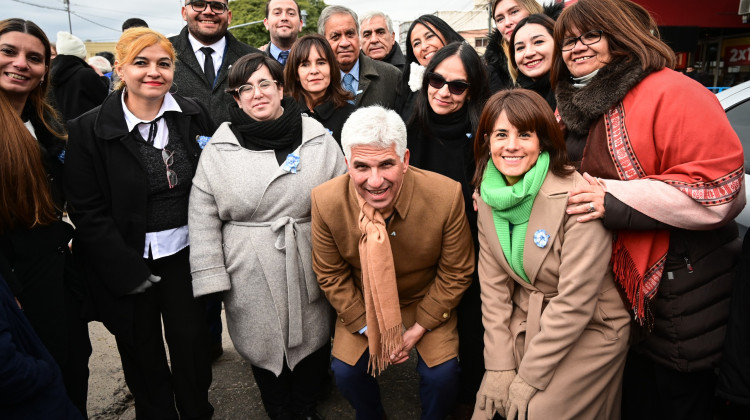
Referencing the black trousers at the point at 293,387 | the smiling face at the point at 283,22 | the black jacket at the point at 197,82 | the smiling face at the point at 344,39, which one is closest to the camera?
the black trousers at the point at 293,387

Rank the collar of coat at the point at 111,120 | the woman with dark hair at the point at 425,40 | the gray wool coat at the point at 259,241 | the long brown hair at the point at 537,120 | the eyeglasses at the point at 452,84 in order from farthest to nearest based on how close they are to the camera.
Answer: the woman with dark hair at the point at 425,40, the eyeglasses at the point at 452,84, the gray wool coat at the point at 259,241, the collar of coat at the point at 111,120, the long brown hair at the point at 537,120

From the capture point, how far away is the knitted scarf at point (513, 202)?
2.15 m

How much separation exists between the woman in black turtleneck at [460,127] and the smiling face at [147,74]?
1427mm

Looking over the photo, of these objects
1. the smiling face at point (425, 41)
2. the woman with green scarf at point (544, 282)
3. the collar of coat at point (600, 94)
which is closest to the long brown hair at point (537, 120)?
the woman with green scarf at point (544, 282)

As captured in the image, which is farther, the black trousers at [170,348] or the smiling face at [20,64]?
the black trousers at [170,348]

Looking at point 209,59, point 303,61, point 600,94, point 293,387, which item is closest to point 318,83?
point 303,61

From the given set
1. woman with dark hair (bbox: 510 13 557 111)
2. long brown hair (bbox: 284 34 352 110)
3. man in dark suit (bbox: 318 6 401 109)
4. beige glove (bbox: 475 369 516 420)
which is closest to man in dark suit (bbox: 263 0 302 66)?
man in dark suit (bbox: 318 6 401 109)

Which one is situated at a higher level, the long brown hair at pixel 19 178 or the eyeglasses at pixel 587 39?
the eyeglasses at pixel 587 39

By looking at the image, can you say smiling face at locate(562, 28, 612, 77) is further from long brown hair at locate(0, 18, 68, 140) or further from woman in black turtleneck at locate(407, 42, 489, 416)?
long brown hair at locate(0, 18, 68, 140)

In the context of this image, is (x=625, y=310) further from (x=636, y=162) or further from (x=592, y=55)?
(x=592, y=55)

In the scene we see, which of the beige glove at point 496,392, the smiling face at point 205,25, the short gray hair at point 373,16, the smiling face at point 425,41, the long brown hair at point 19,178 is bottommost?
the beige glove at point 496,392

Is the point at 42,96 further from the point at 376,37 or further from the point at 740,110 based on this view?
the point at 740,110

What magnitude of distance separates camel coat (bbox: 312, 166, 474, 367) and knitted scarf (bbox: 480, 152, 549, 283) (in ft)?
0.97

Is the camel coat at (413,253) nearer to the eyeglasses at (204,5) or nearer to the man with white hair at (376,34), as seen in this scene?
the eyeglasses at (204,5)
